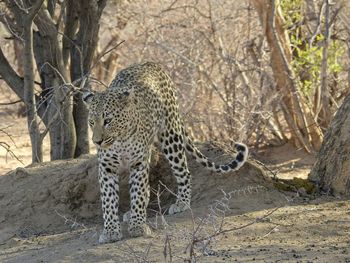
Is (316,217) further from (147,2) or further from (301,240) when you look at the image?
(147,2)

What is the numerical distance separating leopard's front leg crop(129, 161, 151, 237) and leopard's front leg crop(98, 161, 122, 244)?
0.45 feet

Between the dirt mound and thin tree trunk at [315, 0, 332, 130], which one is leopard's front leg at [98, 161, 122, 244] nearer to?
the dirt mound

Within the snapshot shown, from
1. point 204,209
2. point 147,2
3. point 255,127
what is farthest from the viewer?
point 147,2

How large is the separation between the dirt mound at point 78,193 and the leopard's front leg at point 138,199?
0.73m

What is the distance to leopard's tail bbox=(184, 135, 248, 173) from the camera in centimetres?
817

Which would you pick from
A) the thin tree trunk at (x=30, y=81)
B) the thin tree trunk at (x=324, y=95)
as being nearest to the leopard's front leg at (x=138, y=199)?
the thin tree trunk at (x=30, y=81)

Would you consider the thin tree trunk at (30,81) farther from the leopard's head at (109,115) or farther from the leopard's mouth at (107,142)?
the leopard's mouth at (107,142)

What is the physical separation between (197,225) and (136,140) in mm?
1019

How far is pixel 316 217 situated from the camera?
24.9 feet

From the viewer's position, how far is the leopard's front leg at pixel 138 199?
7.43 metres

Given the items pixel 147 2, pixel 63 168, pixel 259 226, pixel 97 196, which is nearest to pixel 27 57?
pixel 63 168

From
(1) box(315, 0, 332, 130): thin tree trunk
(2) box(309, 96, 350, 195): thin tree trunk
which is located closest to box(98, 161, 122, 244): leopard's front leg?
(2) box(309, 96, 350, 195): thin tree trunk

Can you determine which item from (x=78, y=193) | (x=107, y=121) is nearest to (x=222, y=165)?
(x=107, y=121)

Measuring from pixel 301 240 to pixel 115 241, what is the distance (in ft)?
5.39
